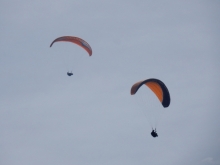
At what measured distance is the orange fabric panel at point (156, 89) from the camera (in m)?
34.8

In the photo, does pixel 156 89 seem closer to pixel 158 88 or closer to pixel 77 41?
pixel 158 88

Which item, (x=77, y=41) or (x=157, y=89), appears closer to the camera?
(x=157, y=89)

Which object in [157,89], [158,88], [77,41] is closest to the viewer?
[158,88]

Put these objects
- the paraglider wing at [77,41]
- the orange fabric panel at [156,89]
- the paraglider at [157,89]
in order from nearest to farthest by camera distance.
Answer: the paraglider at [157,89] < the orange fabric panel at [156,89] < the paraglider wing at [77,41]

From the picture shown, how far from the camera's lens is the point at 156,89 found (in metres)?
35.7

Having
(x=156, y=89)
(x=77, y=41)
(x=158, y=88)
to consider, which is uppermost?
(x=77, y=41)

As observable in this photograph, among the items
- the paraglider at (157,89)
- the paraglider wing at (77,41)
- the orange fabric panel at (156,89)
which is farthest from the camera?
the paraglider wing at (77,41)

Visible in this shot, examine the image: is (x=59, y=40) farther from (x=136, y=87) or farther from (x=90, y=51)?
(x=136, y=87)

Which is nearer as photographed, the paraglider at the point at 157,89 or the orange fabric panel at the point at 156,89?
the paraglider at the point at 157,89

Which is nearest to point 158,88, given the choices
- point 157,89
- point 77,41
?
point 157,89

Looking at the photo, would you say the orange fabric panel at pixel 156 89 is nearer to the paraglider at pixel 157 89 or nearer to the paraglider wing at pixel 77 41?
the paraglider at pixel 157 89

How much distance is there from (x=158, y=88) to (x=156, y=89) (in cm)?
45

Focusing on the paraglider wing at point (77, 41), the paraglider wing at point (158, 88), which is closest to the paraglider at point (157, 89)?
the paraglider wing at point (158, 88)

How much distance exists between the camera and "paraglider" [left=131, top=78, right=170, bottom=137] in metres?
32.9
